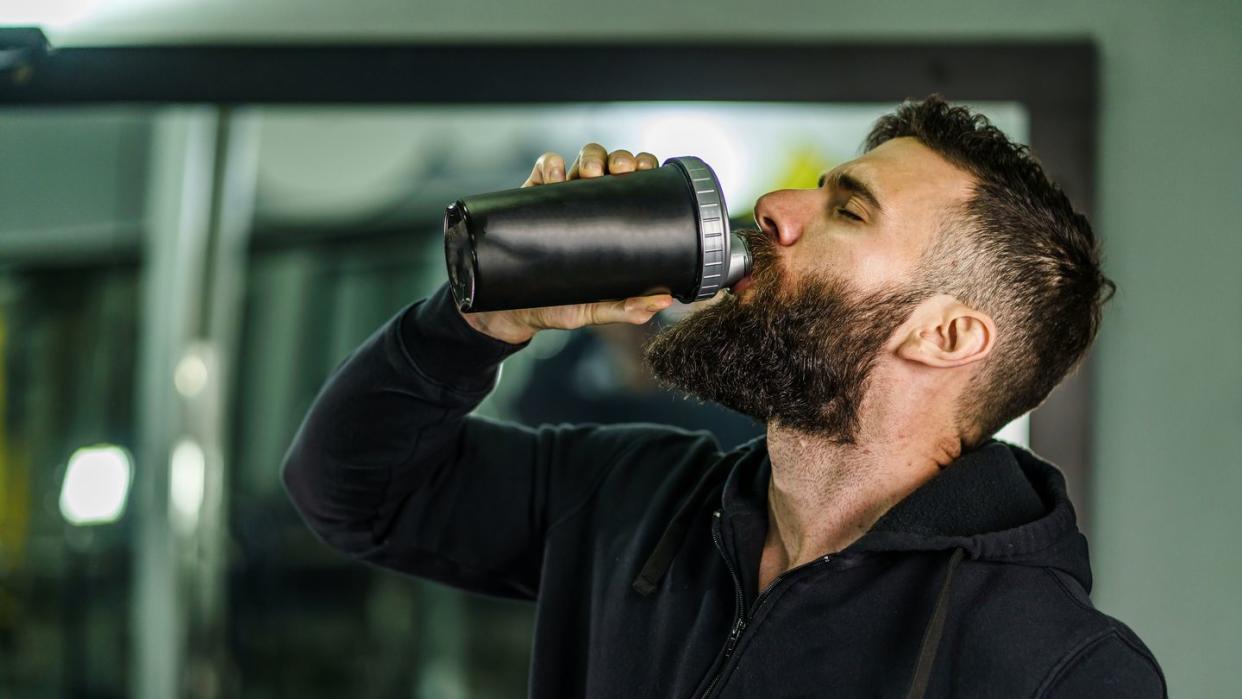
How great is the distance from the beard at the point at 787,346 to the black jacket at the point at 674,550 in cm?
12

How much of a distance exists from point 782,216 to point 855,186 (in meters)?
0.09

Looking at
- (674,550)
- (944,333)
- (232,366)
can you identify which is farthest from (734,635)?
(232,366)

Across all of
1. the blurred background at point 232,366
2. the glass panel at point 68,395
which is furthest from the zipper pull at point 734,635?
the glass panel at point 68,395

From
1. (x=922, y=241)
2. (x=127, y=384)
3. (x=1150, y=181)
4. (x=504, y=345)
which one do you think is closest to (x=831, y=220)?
(x=922, y=241)

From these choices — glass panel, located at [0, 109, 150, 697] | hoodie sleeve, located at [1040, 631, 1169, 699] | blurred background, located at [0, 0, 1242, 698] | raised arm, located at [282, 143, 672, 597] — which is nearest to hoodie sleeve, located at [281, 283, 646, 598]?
raised arm, located at [282, 143, 672, 597]

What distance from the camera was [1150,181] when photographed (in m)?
1.71

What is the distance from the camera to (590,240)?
90 cm

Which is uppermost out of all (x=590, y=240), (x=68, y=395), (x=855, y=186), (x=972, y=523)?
(x=855, y=186)

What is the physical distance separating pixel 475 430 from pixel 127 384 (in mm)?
1925

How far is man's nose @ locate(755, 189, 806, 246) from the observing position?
1147mm

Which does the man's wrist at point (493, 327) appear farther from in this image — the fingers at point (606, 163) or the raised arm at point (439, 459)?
the fingers at point (606, 163)

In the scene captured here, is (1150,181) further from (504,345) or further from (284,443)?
(284,443)

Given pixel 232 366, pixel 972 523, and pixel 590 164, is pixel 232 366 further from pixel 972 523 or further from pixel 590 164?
pixel 972 523

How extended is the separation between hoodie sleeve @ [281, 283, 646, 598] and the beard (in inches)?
7.8
